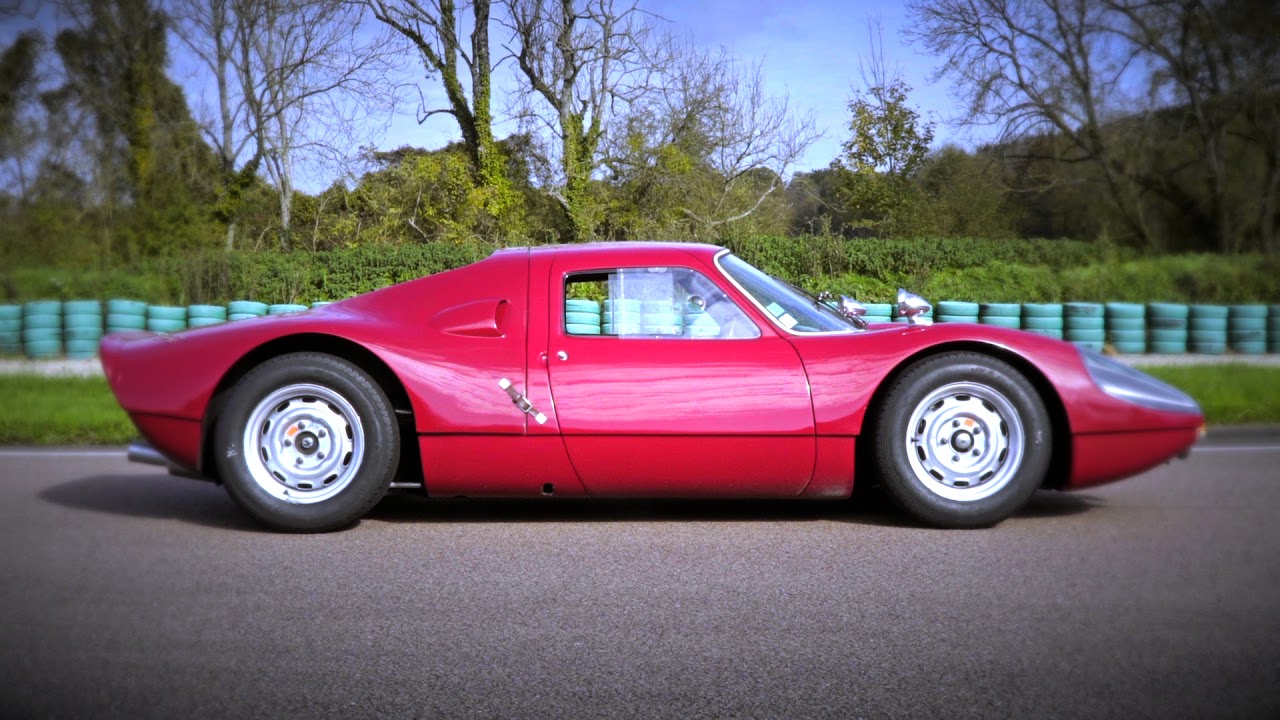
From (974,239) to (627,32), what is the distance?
457 inches

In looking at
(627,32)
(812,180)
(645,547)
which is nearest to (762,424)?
(645,547)

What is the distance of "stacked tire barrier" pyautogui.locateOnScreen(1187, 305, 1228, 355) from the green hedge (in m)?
0.22

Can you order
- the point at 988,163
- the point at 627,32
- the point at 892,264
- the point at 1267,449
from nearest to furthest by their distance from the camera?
1. the point at 1267,449
2. the point at 988,163
3. the point at 892,264
4. the point at 627,32

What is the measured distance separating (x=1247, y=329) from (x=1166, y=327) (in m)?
1.06

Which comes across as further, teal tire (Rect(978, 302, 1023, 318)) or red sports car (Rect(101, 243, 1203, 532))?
teal tire (Rect(978, 302, 1023, 318))

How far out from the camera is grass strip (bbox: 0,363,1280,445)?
23.5 ft

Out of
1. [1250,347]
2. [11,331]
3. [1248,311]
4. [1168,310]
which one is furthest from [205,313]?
[1250,347]

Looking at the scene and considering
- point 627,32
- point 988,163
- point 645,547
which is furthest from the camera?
point 627,32

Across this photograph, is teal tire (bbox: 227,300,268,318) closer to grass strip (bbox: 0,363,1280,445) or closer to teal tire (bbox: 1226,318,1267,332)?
grass strip (bbox: 0,363,1280,445)

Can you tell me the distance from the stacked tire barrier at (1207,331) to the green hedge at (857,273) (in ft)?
0.71

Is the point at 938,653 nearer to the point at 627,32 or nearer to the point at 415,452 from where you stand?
the point at 415,452

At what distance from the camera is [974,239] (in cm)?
1647

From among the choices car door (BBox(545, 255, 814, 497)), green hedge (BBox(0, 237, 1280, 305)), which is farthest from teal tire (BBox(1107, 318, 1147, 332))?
car door (BBox(545, 255, 814, 497))

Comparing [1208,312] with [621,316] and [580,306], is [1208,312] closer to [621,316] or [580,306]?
[621,316]
